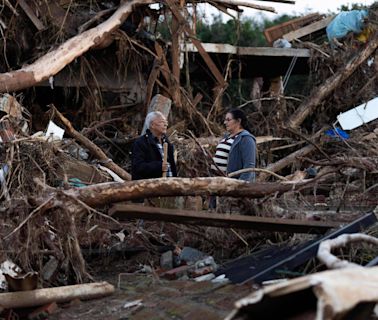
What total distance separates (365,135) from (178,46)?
317 cm

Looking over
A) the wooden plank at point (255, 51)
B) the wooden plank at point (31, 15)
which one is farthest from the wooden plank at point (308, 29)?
the wooden plank at point (31, 15)

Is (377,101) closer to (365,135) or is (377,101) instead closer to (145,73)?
(365,135)

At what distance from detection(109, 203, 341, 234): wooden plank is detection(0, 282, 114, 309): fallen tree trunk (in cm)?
55

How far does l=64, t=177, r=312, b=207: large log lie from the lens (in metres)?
4.96

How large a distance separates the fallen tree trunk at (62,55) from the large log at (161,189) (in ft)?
11.2

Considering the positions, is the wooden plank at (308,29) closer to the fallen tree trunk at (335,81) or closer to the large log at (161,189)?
the fallen tree trunk at (335,81)

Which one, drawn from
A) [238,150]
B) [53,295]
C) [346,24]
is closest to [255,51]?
[346,24]

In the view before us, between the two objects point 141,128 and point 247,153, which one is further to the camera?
point 141,128

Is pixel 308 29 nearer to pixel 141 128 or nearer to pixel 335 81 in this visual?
pixel 335 81

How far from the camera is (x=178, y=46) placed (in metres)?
10.4

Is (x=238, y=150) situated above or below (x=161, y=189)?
above

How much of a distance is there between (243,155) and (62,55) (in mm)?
3701

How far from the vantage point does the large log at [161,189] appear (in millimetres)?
4961

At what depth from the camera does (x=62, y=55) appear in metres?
8.76
